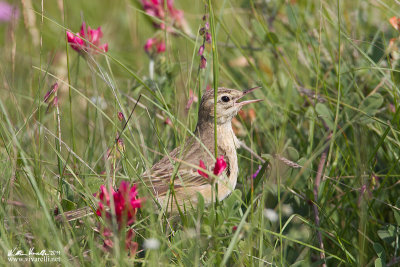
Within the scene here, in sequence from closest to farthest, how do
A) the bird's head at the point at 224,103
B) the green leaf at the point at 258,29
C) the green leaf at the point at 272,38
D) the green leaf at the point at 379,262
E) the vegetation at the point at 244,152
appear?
the vegetation at the point at 244,152 < the green leaf at the point at 379,262 < the bird's head at the point at 224,103 < the green leaf at the point at 272,38 < the green leaf at the point at 258,29

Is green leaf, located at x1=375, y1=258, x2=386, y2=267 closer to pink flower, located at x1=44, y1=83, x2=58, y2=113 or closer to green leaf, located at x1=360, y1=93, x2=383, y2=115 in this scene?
green leaf, located at x1=360, y1=93, x2=383, y2=115

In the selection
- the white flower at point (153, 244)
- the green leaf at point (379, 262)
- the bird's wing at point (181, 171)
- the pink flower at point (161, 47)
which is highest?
the pink flower at point (161, 47)

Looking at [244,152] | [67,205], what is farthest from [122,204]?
[244,152]

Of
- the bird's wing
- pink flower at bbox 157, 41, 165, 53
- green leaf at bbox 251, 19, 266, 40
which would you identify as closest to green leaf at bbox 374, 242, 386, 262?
the bird's wing

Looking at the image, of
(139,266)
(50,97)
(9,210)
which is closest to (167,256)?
(139,266)

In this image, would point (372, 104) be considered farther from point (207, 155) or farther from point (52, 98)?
point (52, 98)

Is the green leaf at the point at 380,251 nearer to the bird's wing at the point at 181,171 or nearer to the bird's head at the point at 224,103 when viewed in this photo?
the bird's wing at the point at 181,171

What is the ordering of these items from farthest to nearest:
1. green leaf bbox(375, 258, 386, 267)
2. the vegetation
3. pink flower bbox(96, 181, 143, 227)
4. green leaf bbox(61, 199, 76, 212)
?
1. green leaf bbox(61, 199, 76, 212)
2. green leaf bbox(375, 258, 386, 267)
3. the vegetation
4. pink flower bbox(96, 181, 143, 227)

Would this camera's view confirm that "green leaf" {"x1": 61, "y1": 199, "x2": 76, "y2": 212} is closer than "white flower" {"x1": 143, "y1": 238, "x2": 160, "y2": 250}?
No

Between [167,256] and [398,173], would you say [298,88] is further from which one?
[167,256]

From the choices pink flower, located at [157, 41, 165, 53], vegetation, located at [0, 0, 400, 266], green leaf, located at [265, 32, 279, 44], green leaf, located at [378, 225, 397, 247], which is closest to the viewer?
vegetation, located at [0, 0, 400, 266]

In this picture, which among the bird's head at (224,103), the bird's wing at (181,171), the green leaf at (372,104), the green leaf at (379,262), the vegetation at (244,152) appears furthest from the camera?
the bird's head at (224,103)

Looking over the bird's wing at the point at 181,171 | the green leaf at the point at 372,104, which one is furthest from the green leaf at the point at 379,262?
the bird's wing at the point at 181,171

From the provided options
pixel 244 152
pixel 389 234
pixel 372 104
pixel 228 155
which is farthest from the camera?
pixel 244 152
